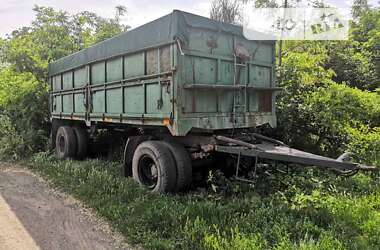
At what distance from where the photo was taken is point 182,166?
5164mm

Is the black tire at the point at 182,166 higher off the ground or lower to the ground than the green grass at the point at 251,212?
higher

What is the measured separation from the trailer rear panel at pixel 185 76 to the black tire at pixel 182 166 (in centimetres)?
53

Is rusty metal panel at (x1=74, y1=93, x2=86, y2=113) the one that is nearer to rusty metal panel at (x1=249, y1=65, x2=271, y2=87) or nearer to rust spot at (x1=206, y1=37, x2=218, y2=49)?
rust spot at (x1=206, y1=37, x2=218, y2=49)

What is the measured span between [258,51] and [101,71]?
3.30m

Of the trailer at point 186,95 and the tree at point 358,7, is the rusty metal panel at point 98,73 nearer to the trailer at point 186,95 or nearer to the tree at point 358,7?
the trailer at point 186,95

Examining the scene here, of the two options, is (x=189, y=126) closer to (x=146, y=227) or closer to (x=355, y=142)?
(x=146, y=227)

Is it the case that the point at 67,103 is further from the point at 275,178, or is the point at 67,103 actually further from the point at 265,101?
the point at 275,178

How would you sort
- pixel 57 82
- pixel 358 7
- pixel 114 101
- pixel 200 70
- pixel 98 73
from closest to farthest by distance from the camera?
pixel 200 70 < pixel 114 101 < pixel 98 73 < pixel 57 82 < pixel 358 7

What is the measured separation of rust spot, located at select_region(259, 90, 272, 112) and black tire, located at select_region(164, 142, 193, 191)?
1.81m

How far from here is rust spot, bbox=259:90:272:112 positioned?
6.06m

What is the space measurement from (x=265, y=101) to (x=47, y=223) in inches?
168

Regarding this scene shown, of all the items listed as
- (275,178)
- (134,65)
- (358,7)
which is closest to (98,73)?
(134,65)

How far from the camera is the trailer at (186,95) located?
4.84m

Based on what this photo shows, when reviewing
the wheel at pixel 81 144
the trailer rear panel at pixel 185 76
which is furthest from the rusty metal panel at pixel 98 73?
the wheel at pixel 81 144
